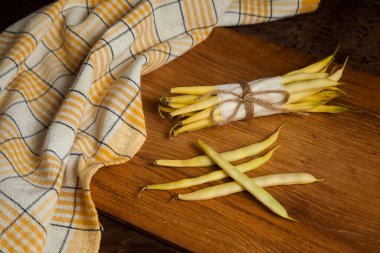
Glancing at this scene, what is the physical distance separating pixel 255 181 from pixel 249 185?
4cm

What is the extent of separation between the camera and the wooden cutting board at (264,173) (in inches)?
59.5

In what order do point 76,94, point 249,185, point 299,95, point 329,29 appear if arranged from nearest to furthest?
point 249,185, point 76,94, point 299,95, point 329,29

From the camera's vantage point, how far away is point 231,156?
1662mm

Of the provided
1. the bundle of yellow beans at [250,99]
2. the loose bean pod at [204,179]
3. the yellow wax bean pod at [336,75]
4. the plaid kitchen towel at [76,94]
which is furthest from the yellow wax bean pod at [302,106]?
the plaid kitchen towel at [76,94]

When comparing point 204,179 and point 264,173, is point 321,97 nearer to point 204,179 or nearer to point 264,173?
point 264,173

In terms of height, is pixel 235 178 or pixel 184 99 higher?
pixel 184 99

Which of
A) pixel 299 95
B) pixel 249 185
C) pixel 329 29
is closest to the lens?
pixel 249 185

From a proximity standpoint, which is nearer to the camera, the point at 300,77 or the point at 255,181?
the point at 255,181

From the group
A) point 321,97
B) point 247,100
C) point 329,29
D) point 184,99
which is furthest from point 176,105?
point 329,29

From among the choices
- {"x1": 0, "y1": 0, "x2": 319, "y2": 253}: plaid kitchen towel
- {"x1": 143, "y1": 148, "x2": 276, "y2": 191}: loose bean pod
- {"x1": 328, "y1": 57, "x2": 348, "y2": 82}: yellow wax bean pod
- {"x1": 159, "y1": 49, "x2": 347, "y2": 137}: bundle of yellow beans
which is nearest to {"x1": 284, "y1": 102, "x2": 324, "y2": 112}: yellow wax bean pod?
{"x1": 159, "y1": 49, "x2": 347, "y2": 137}: bundle of yellow beans

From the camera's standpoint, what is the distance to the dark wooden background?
2156mm

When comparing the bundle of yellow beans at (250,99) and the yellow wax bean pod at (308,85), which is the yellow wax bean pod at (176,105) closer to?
the bundle of yellow beans at (250,99)

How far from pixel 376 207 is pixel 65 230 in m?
0.98

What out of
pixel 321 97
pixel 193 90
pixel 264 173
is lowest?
pixel 264 173
